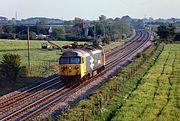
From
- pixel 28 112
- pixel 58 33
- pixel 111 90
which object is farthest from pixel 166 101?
pixel 58 33

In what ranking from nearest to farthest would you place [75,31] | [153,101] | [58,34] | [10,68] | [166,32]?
[153,101] → [10,68] → [166,32] → [58,34] → [75,31]

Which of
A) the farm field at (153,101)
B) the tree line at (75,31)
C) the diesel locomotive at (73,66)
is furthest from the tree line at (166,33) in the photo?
the diesel locomotive at (73,66)

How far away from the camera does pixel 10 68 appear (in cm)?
3681

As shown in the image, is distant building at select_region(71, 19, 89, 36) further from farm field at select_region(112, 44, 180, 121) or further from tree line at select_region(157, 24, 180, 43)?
farm field at select_region(112, 44, 180, 121)

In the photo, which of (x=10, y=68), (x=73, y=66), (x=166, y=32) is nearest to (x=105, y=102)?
(x=73, y=66)

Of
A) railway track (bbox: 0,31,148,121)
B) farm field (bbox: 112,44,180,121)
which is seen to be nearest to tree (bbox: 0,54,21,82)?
railway track (bbox: 0,31,148,121)

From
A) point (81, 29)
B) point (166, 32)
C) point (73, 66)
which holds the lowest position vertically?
point (73, 66)

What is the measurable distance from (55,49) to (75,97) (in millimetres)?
52167

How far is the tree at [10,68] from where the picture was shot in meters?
36.5

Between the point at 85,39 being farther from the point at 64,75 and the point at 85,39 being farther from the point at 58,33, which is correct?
the point at 64,75

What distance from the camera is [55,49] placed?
81.7 meters

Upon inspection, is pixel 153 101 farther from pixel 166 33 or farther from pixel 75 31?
pixel 75 31

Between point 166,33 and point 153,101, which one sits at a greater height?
point 166,33

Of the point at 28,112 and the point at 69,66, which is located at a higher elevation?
the point at 69,66
